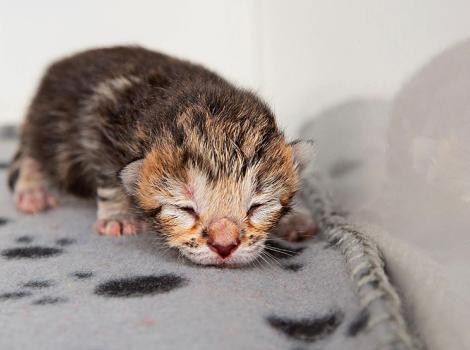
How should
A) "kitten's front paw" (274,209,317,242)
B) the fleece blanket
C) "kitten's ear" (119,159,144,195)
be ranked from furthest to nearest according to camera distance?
"kitten's front paw" (274,209,317,242) → "kitten's ear" (119,159,144,195) → the fleece blanket

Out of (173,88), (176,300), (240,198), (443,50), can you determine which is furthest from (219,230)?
(443,50)

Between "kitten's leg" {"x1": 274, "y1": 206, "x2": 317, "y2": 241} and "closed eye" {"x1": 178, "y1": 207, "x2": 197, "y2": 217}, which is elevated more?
"closed eye" {"x1": 178, "y1": 207, "x2": 197, "y2": 217}

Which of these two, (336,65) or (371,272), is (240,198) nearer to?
(371,272)

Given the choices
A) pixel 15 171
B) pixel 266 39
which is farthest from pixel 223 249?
pixel 266 39

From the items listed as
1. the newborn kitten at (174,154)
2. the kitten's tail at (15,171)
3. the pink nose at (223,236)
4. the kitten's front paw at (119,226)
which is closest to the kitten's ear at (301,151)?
the newborn kitten at (174,154)

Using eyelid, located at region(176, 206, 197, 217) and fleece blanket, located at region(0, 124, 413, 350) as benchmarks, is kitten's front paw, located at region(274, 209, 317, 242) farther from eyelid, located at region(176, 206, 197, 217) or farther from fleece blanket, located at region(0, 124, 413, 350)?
eyelid, located at region(176, 206, 197, 217)

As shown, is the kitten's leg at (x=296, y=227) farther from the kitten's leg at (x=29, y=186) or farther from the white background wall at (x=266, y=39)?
the kitten's leg at (x=29, y=186)

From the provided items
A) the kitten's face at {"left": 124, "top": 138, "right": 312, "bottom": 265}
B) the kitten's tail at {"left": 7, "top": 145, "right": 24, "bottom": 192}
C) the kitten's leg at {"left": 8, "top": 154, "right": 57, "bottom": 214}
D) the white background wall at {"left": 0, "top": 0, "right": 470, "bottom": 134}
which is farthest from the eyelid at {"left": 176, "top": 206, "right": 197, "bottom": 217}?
the kitten's tail at {"left": 7, "top": 145, "right": 24, "bottom": 192}

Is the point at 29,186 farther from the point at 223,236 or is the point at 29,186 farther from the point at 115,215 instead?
the point at 223,236

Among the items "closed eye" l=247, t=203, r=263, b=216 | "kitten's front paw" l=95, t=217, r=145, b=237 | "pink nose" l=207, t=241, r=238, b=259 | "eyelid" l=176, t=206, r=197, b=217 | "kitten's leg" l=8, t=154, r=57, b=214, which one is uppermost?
"closed eye" l=247, t=203, r=263, b=216
